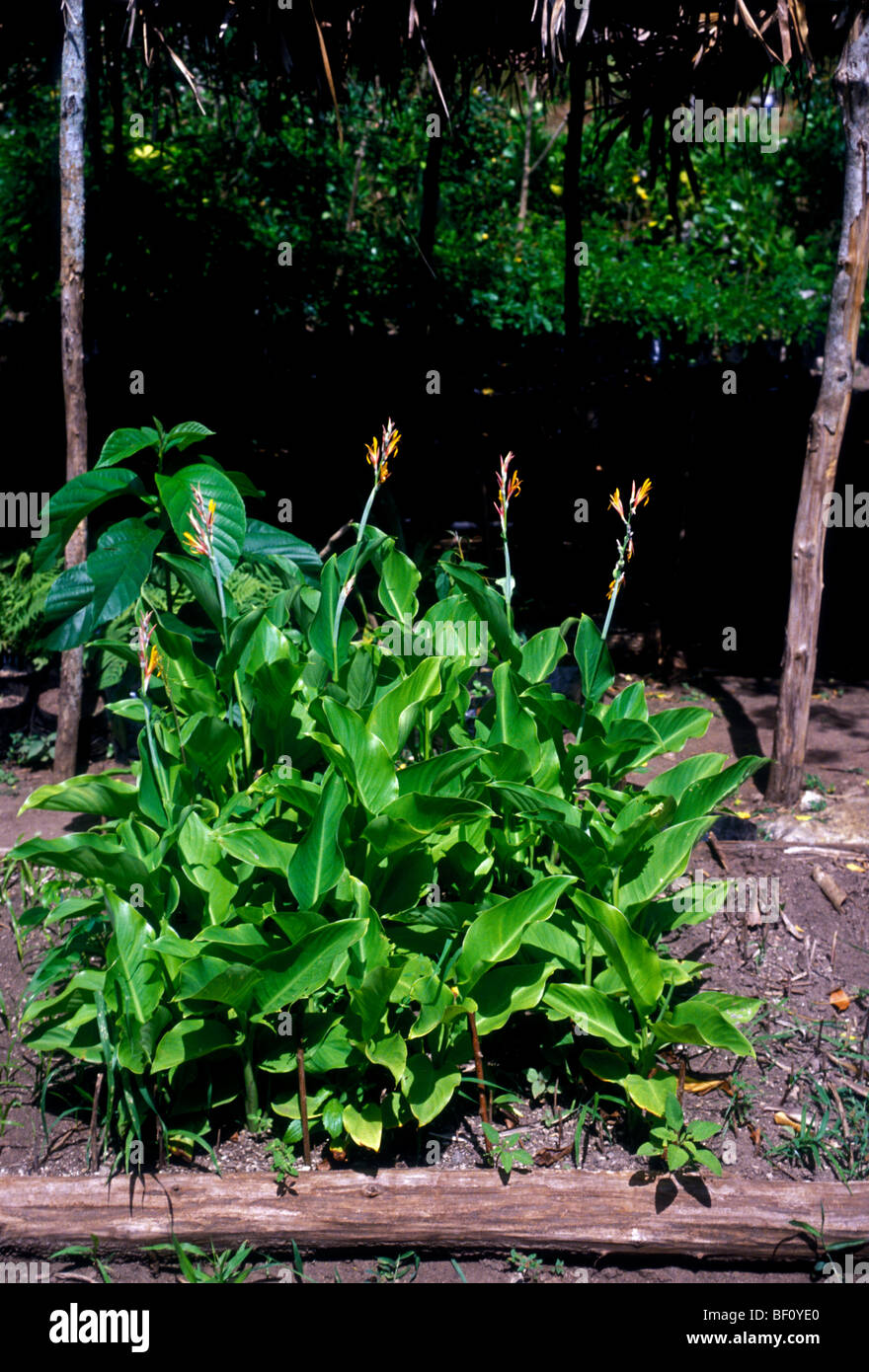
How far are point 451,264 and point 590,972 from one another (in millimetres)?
10501

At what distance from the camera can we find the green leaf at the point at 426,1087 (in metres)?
2.36

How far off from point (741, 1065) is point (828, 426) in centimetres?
260

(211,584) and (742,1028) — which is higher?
(211,584)

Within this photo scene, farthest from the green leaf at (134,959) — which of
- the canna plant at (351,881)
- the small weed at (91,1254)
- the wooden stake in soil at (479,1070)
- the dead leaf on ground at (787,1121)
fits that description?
the dead leaf on ground at (787,1121)

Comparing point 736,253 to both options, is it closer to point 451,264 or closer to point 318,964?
point 451,264

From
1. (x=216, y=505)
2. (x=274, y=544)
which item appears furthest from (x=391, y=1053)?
(x=274, y=544)

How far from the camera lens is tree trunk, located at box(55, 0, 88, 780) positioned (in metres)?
4.21

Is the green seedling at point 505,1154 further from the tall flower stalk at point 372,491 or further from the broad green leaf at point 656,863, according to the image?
the tall flower stalk at point 372,491

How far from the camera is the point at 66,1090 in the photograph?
2695mm

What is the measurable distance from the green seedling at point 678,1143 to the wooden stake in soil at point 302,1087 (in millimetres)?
707

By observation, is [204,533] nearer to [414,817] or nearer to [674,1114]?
[414,817]

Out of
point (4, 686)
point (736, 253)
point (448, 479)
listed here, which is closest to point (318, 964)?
point (4, 686)

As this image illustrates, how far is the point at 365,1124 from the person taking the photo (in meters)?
2.36

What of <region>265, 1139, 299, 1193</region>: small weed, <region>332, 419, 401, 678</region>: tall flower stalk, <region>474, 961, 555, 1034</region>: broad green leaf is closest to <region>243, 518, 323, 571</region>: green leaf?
<region>332, 419, 401, 678</region>: tall flower stalk
